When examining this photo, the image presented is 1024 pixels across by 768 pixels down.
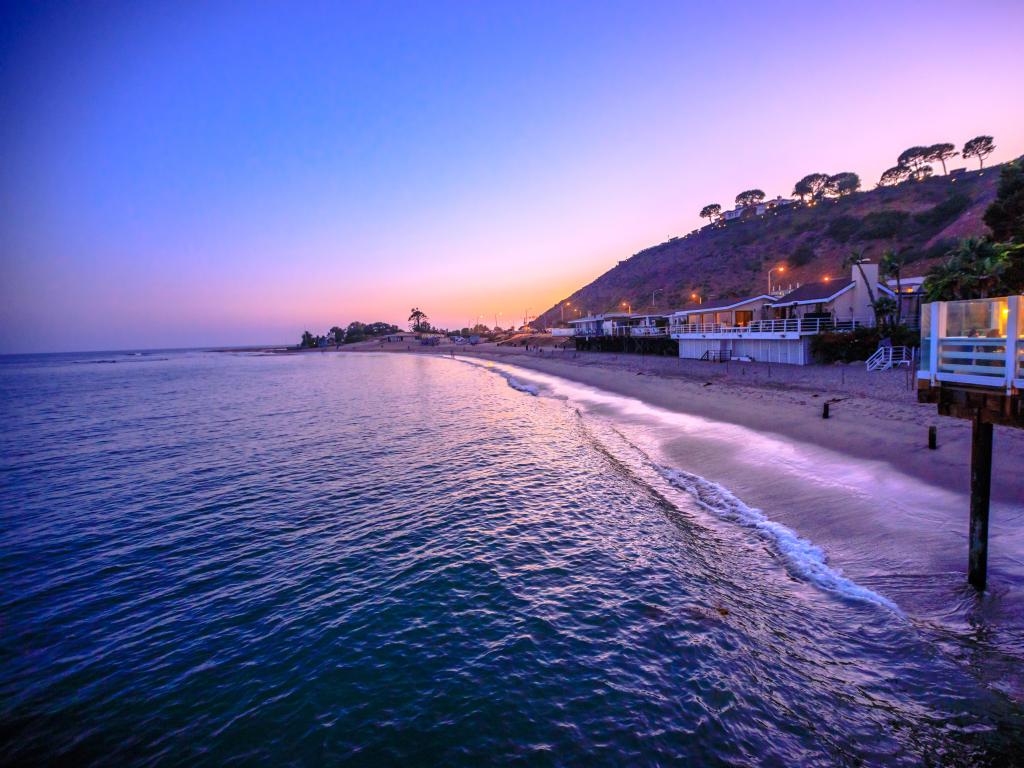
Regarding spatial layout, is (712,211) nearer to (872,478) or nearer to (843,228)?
(843,228)

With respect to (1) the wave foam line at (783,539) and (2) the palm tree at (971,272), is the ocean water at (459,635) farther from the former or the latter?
(2) the palm tree at (971,272)

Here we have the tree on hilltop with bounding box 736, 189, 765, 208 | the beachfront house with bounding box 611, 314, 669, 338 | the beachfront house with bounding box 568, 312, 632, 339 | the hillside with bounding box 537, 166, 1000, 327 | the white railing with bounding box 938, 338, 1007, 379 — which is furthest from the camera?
the tree on hilltop with bounding box 736, 189, 765, 208

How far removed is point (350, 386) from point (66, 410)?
2720 centimetres

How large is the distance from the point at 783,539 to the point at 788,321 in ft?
118

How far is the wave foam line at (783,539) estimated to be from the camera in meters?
9.35

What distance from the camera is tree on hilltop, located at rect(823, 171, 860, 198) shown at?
480 feet

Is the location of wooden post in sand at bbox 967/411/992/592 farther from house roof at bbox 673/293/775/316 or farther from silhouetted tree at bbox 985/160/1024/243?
house roof at bbox 673/293/775/316

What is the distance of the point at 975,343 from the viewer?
26.0 feet

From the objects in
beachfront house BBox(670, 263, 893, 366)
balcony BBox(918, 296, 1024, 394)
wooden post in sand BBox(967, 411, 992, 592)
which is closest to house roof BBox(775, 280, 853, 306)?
beachfront house BBox(670, 263, 893, 366)

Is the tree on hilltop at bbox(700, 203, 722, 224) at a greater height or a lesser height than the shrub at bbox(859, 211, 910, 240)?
greater

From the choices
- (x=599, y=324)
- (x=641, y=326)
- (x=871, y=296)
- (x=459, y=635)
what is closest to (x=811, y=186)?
(x=599, y=324)

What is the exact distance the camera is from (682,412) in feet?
92.9

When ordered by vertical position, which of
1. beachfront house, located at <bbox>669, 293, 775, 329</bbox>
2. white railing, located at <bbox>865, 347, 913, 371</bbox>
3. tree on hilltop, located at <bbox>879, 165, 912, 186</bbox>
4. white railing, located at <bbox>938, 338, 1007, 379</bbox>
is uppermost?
tree on hilltop, located at <bbox>879, 165, 912, 186</bbox>

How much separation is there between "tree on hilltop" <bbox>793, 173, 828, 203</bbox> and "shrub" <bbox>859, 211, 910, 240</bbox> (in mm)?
63551
